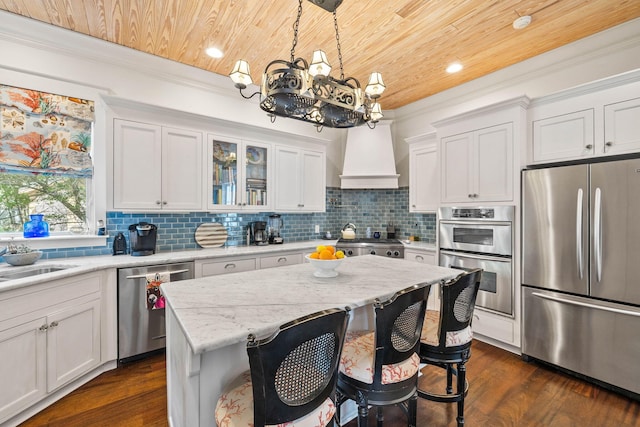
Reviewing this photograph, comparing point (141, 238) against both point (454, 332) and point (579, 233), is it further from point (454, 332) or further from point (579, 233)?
point (579, 233)

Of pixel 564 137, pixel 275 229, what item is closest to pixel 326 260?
pixel 275 229

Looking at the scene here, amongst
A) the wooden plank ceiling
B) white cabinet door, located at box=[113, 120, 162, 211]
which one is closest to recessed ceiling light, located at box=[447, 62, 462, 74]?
the wooden plank ceiling

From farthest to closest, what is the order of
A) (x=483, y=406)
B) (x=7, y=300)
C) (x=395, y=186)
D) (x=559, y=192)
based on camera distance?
(x=395, y=186)
(x=559, y=192)
(x=483, y=406)
(x=7, y=300)

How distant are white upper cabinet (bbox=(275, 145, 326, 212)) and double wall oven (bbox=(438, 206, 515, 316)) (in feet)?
5.92

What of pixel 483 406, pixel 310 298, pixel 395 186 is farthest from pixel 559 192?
pixel 310 298

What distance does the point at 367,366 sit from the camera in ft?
4.33

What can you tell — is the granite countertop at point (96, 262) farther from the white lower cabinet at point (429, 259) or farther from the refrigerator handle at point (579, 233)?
the refrigerator handle at point (579, 233)

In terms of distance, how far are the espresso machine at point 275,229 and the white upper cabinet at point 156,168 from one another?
3.43 feet

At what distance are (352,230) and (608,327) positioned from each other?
114 inches

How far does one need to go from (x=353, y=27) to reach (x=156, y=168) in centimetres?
235

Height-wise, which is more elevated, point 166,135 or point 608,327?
point 166,135

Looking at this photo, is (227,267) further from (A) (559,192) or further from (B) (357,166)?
(A) (559,192)

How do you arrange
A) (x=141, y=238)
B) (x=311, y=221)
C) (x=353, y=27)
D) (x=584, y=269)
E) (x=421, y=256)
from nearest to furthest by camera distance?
1. (x=584, y=269)
2. (x=353, y=27)
3. (x=141, y=238)
4. (x=421, y=256)
5. (x=311, y=221)

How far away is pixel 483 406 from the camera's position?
201 centimetres
